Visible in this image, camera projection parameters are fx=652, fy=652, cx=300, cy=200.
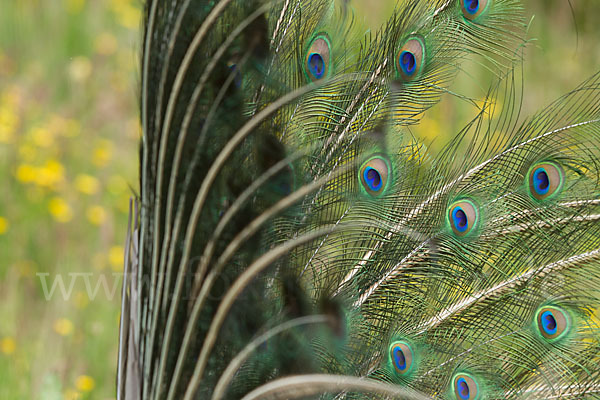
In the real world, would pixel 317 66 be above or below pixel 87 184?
below

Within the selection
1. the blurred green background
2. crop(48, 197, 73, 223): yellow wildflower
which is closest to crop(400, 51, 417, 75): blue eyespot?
the blurred green background

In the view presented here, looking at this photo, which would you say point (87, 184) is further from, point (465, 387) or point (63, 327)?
point (465, 387)

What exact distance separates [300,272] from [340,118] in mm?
352

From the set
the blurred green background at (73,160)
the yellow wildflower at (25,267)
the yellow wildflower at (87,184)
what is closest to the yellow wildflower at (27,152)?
the blurred green background at (73,160)

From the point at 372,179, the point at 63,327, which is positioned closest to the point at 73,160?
the point at 63,327

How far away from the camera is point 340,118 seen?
4.65 ft

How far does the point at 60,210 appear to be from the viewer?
308 centimetres

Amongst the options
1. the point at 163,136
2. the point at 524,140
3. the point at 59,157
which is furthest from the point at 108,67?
the point at 524,140

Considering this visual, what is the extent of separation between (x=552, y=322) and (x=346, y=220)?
0.47 metres

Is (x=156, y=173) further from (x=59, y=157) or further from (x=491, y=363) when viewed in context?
(x=59, y=157)

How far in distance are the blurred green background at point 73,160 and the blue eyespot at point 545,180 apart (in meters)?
0.51

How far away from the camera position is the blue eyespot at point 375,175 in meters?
1.38

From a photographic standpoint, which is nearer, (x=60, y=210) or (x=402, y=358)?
(x=402, y=358)

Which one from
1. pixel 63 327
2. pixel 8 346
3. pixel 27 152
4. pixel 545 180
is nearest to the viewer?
pixel 545 180
